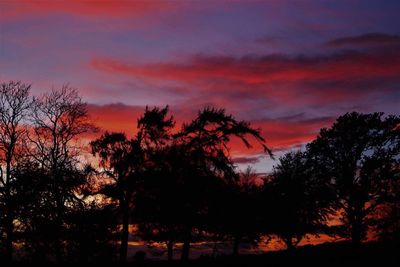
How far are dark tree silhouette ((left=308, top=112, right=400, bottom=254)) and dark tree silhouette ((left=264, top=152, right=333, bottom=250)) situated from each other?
6.77 meters

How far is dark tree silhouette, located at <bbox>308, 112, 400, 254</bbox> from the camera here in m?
40.1

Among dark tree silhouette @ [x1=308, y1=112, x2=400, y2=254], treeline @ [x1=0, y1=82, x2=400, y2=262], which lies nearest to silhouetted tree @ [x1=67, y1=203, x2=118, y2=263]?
treeline @ [x1=0, y1=82, x2=400, y2=262]

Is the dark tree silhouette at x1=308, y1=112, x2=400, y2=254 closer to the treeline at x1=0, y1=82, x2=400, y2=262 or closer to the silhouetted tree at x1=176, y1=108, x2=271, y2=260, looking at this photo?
the treeline at x1=0, y1=82, x2=400, y2=262

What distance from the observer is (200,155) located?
22484 mm

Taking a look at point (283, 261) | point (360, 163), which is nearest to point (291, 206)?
point (360, 163)

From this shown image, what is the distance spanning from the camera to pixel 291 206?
51500mm

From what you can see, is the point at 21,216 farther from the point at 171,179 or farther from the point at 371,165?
the point at 371,165

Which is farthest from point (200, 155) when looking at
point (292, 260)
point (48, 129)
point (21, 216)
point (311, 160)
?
point (311, 160)

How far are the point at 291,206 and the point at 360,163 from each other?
13.0 meters

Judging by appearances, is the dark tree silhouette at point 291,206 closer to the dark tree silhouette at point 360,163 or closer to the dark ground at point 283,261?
the dark tree silhouette at point 360,163

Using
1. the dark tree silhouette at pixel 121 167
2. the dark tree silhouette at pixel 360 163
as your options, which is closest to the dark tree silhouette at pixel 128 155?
the dark tree silhouette at pixel 121 167

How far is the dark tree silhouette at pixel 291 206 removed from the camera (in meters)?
50.0

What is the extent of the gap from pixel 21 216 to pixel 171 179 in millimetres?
9690

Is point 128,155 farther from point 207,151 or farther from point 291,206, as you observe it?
point 291,206
